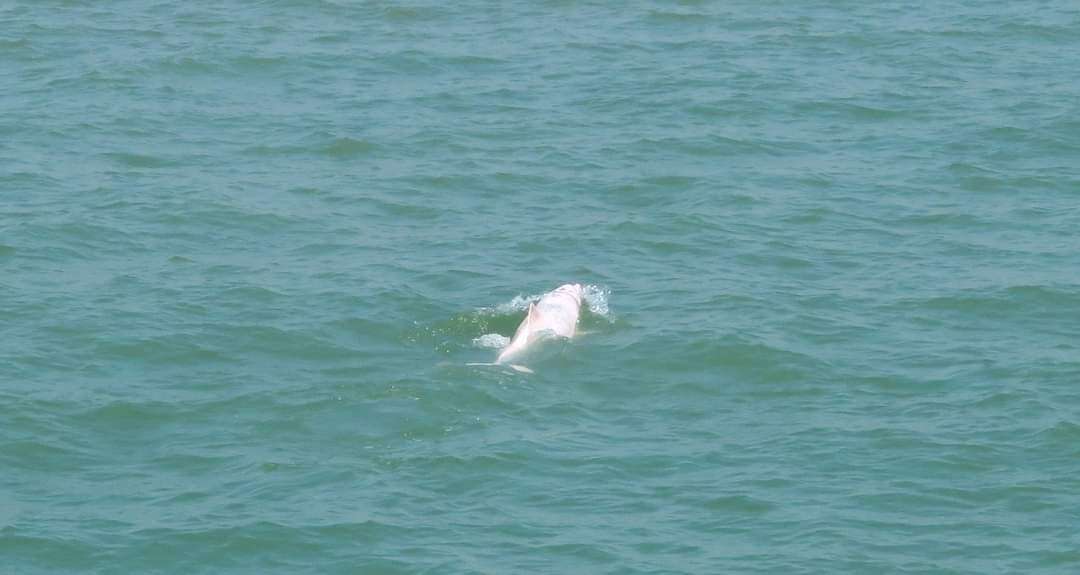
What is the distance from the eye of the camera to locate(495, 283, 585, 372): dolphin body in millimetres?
30156

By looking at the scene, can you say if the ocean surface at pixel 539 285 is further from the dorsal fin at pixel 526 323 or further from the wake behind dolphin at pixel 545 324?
the dorsal fin at pixel 526 323

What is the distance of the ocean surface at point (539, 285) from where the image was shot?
25109mm

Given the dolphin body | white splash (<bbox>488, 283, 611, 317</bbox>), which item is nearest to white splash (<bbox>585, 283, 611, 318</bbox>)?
white splash (<bbox>488, 283, 611, 317</bbox>)

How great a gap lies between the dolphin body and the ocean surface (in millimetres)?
305

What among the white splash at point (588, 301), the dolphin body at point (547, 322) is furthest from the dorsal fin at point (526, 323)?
the white splash at point (588, 301)

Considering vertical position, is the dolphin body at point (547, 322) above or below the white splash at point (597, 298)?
above

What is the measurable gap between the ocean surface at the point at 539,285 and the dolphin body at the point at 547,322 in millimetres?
305

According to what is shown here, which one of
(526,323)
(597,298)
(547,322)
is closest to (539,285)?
(597,298)

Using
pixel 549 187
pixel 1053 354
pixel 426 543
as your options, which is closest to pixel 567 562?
pixel 426 543

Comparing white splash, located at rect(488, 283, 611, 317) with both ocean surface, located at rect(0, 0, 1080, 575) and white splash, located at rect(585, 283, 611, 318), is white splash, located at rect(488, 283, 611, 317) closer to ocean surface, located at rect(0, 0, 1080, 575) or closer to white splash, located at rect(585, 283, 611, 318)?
Result: white splash, located at rect(585, 283, 611, 318)

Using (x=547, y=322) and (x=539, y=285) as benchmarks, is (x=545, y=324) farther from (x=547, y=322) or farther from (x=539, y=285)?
(x=539, y=285)

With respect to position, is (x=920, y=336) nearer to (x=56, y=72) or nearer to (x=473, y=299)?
(x=473, y=299)

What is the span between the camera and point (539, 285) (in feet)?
110

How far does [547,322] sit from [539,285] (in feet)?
9.25
